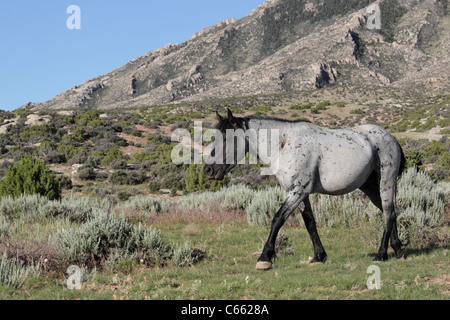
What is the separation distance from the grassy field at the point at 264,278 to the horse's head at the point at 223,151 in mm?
1675

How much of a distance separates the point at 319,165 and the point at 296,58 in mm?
98417

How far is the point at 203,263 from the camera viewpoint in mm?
7684

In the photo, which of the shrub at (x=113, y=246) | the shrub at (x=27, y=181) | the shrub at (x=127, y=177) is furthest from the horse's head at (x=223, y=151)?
the shrub at (x=127, y=177)

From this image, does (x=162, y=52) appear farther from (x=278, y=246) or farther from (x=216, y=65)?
(x=278, y=246)

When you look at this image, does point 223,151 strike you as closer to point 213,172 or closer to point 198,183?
point 213,172

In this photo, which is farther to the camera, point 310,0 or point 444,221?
point 310,0

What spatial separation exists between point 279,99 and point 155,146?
37.8 m

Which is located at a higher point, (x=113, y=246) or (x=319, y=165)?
(x=319, y=165)

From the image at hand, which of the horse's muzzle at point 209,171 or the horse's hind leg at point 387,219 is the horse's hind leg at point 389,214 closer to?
the horse's hind leg at point 387,219

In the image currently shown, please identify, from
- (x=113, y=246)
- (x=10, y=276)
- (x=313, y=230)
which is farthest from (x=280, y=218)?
(x=10, y=276)

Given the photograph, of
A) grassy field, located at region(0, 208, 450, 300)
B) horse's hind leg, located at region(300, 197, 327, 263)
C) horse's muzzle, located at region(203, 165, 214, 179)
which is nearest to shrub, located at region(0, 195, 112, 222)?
grassy field, located at region(0, 208, 450, 300)

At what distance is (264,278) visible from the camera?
5.88 metres

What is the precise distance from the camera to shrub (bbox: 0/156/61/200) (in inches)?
620
